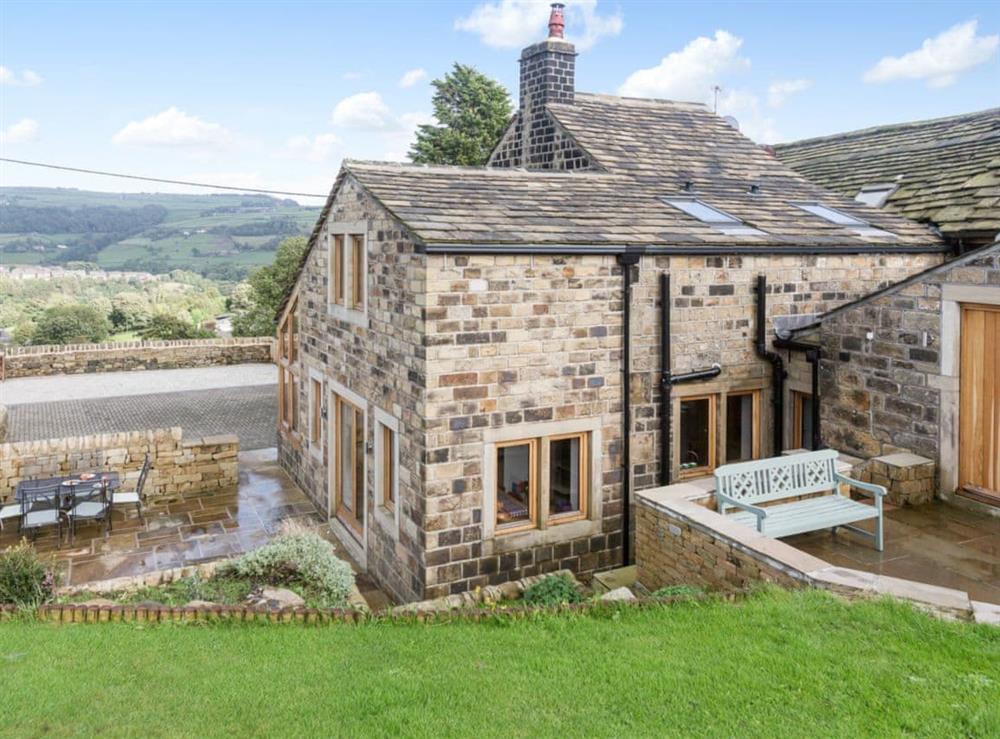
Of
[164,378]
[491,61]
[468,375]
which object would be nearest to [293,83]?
[491,61]

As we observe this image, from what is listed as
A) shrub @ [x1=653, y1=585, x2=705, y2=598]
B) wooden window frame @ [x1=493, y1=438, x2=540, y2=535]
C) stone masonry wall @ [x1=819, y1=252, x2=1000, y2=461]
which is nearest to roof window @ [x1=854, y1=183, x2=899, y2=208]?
stone masonry wall @ [x1=819, y1=252, x2=1000, y2=461]

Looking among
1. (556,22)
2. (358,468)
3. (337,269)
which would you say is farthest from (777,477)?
(556,22)

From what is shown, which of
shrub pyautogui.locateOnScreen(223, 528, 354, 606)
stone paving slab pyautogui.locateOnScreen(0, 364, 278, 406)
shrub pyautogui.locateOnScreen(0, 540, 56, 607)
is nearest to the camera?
shrub pyautogui.locateOnScreen(0, 540, 56, 607)

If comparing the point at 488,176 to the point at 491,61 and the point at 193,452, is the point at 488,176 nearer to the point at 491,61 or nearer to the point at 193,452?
the point at 193,452

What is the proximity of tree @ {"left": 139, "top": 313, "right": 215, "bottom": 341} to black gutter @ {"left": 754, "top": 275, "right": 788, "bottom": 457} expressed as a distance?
31925mm

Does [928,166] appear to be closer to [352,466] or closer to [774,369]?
[774,369]

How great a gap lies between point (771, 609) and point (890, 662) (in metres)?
1.05

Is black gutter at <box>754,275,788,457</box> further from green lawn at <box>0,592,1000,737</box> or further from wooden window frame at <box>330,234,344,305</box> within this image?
wooden window frame at <box>330,234,344,305</box>

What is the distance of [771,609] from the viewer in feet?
20.1

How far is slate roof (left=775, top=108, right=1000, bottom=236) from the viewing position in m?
13.1

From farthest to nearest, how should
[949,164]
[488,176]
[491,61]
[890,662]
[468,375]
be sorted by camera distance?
1. [491,61]
2. [949,164]
3. [488,176]
4. [468,375]
5. [890,662]

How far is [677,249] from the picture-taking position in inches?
404

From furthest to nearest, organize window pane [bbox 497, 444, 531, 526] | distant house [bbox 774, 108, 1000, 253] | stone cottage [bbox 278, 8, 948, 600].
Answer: distant house [bbox 774, 108, 1000, 253]
window pane [bbox 497, 444, 531, 526]
stone cottage [bbox 278, 8, 948, 600]

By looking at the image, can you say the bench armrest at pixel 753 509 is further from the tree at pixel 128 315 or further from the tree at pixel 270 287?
the tree at pixel 128 315
